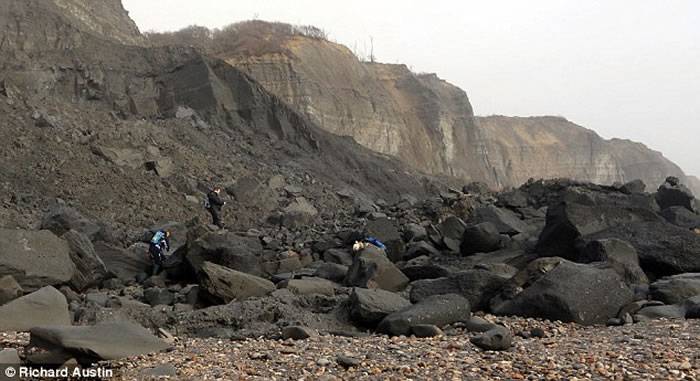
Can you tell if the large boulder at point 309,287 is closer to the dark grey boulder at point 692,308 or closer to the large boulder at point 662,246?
the large boulder at point 662,246

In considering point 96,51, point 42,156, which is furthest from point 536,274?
point 96,51

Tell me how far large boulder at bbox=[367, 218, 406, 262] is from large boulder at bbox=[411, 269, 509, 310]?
13.0 feet

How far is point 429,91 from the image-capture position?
45.6m

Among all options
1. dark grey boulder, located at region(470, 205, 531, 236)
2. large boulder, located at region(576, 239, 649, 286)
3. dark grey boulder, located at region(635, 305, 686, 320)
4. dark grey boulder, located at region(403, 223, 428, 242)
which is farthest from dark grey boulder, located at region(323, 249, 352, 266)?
dark grey boulder, located at region(635, 305, 686, 320)

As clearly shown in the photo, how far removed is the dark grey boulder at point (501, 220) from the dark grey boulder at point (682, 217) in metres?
2.92

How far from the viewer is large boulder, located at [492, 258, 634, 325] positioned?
6.55 m

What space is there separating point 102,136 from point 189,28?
2349 cm

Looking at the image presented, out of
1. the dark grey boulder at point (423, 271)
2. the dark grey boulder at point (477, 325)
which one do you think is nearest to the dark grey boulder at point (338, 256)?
the dark grey boulder at point (423, 271)

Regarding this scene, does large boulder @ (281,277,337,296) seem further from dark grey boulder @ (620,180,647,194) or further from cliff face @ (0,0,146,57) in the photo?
cliff face @ (0,0,146,57)

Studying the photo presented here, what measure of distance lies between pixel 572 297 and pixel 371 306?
84.0 inches

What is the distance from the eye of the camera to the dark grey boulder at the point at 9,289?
7562mm

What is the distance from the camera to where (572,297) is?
661 centimetres

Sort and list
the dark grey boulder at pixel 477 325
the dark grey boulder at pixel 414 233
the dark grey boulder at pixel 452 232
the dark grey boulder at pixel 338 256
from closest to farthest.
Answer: the dark grey boulder at pixel 477 325 < the dark grey boulder at pixel 338 256 < the dark grey boulder at pixel 452 232 < the dark grey boulder at pixel 414 233

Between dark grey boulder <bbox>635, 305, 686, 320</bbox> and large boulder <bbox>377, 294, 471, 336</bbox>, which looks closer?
large boulder <bbox>377, 294, 471, 336</bbox>
